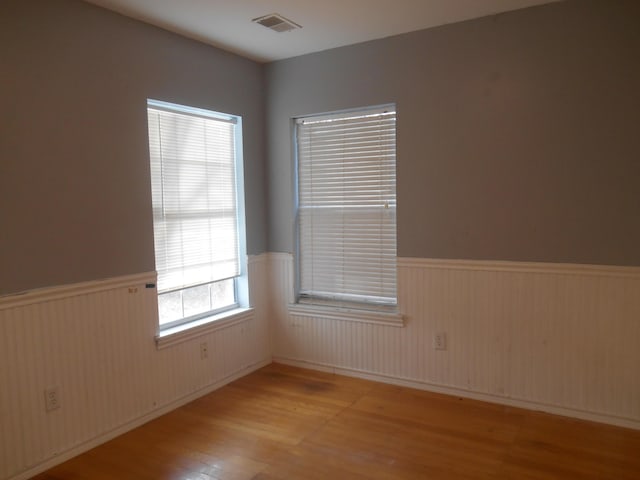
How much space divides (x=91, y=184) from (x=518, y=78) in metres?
2.84

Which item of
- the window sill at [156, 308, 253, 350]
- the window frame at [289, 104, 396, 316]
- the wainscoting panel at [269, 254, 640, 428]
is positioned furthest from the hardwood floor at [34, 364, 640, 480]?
the window frame at [289, 104, 396, 316]

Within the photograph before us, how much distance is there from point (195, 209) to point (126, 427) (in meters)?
1.60

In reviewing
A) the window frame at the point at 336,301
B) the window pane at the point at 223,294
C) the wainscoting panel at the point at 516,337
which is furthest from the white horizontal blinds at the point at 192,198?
the wainscoting panel at the point at 516,337

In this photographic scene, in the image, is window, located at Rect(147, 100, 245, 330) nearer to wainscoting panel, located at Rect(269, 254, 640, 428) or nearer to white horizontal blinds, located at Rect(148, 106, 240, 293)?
white horizontal blinds, located at Rect(148, 106, 240, 293)

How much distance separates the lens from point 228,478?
254cm

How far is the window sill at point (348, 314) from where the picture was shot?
12.2 feet

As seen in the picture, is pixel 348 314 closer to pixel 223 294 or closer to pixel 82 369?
pixel 223 294

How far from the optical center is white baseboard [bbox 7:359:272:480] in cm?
261

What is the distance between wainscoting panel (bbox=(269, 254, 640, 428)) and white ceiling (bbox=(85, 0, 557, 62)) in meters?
1.71

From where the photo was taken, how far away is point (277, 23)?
10.5 ft

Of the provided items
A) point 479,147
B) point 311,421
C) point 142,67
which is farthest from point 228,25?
point 311,421

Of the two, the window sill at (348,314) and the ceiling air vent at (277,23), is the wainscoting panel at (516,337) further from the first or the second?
the ceiling air vent at (277,23)

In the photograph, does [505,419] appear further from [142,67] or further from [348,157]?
[142,67]

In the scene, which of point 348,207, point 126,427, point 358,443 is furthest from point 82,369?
point 348,207
